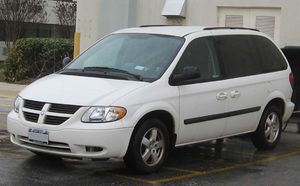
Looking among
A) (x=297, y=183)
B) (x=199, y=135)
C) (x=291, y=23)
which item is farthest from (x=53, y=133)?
(x=291, y=23)

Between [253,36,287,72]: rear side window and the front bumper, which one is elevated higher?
[253,36,287,72]: rear side window

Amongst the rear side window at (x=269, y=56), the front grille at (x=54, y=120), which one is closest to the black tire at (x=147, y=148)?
the front grille at (x=54, y=120)

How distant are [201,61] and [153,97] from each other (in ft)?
3.78

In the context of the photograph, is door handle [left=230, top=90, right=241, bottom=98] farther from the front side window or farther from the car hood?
the car hood

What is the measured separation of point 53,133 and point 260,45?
3745 millimetres

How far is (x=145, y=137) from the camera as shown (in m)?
7.10

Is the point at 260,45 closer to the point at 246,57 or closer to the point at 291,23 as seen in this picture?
the point at 246,57

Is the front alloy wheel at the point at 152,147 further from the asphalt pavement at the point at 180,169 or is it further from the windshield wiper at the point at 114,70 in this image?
the windshield wiper at the point at 114,70

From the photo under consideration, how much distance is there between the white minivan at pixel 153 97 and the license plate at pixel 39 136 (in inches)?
0.5

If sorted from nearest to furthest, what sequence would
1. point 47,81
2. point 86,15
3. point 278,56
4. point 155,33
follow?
1. point 47,81
2. point 155,33
3. point 278,56
4. point 86,15

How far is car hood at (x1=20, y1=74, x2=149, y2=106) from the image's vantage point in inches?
268

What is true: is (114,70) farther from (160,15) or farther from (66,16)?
(66,16)

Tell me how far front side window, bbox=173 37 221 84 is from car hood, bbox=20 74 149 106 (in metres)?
0.74

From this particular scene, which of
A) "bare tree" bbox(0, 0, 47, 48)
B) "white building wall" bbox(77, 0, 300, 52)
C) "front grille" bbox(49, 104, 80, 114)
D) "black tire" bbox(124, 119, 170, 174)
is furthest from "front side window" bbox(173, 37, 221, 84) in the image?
"bare tree" bbox(0, 0, 47, 48)
